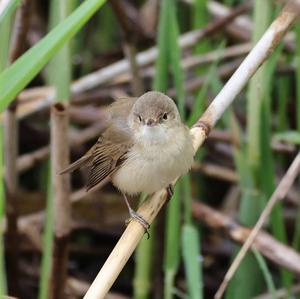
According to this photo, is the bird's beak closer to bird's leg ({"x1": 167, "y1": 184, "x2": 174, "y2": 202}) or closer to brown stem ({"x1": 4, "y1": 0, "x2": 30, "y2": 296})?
bird's leg ({"x1": 167, "y1": 184, "x2": 174, "y2": 202})

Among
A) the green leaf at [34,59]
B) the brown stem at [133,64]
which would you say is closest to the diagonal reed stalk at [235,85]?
the green leaf at [34,59]

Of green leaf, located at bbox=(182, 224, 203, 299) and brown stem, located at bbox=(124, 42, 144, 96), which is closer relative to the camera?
green leaf, located at bbox=(182, 224, 203, 299)

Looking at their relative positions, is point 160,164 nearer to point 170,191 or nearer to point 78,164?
point 170,191

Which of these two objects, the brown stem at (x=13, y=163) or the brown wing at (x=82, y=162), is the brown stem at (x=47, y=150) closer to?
the brown stem at (x=13, y=163)

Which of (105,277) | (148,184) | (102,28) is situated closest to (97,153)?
(148,184)

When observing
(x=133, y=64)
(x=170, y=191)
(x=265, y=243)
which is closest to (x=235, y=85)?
(x=170, y=191)

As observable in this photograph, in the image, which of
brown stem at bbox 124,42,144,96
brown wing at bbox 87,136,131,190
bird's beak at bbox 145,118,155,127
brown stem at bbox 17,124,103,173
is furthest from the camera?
brown stem at bbox 17,124,103,173

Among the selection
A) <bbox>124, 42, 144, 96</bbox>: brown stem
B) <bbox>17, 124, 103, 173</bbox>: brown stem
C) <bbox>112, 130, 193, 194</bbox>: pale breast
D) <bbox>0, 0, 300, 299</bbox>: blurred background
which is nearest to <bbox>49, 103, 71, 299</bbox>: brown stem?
<bbox>0, 0, 300, 299</bbox>: blurred background
